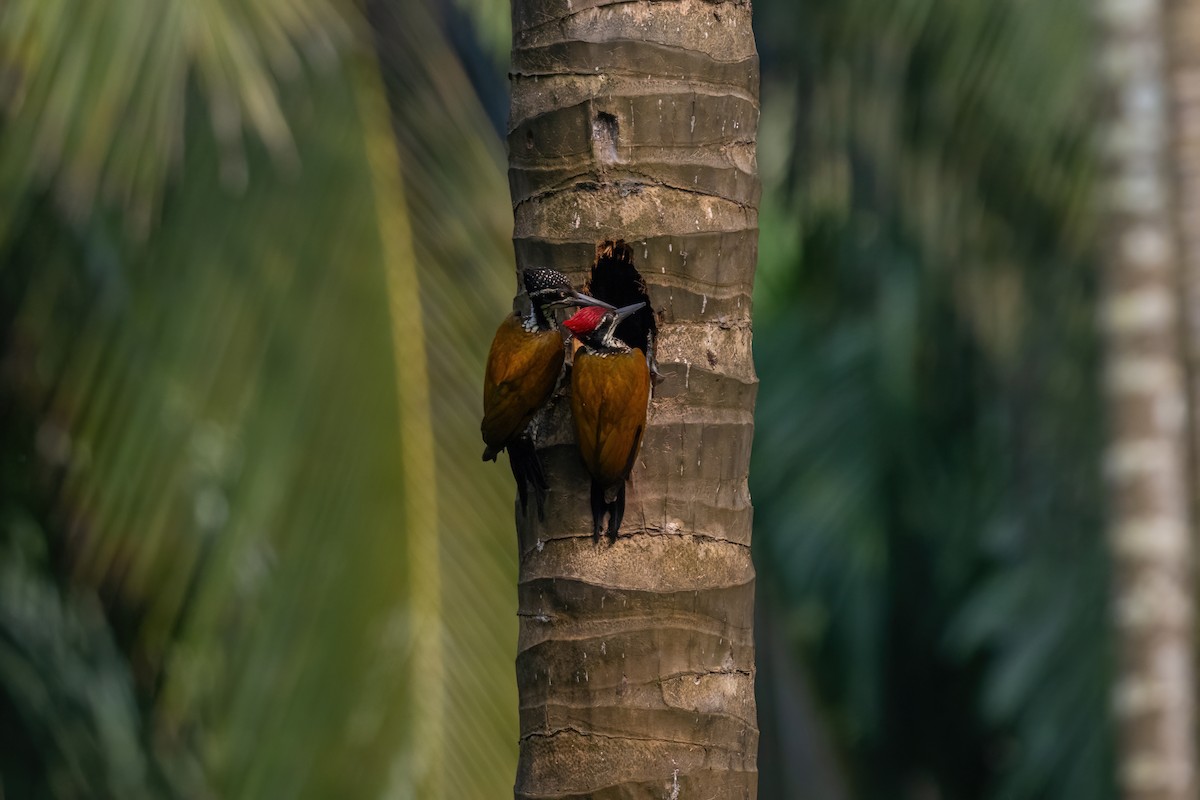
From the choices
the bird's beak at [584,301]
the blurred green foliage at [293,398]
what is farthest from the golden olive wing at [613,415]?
the blurred green foliage at [293,398]

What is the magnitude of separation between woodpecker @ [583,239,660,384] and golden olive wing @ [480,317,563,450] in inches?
4.8

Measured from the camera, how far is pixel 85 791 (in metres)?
8.02

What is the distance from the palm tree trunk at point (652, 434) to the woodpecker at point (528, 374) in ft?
0.11

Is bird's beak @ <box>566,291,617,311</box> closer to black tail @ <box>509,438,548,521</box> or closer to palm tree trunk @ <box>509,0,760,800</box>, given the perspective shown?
palm tree trunk @ <box>509,0,760,800</box>

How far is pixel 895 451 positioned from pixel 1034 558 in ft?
5.98

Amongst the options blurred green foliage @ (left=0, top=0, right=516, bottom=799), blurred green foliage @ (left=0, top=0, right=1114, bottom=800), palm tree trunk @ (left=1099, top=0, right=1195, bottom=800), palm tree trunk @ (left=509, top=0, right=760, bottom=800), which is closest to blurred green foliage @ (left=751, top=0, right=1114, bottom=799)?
blurred green foliage @ (left=0, top=0, right=1114, bottom=800)

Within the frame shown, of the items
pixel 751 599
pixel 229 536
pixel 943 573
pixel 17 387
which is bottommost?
pixel 751 599

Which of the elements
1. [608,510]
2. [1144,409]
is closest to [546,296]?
[608,510]

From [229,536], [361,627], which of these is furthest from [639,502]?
[229,536]

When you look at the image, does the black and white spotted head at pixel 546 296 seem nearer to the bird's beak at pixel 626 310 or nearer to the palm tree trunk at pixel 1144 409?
the bird's beak at pixel 626 310

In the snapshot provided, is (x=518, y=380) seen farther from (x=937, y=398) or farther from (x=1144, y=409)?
(x=937, y=398)

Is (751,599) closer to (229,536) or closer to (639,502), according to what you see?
(639,502)

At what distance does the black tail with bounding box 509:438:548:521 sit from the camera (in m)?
2.75

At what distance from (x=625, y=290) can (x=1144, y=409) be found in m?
3.02
